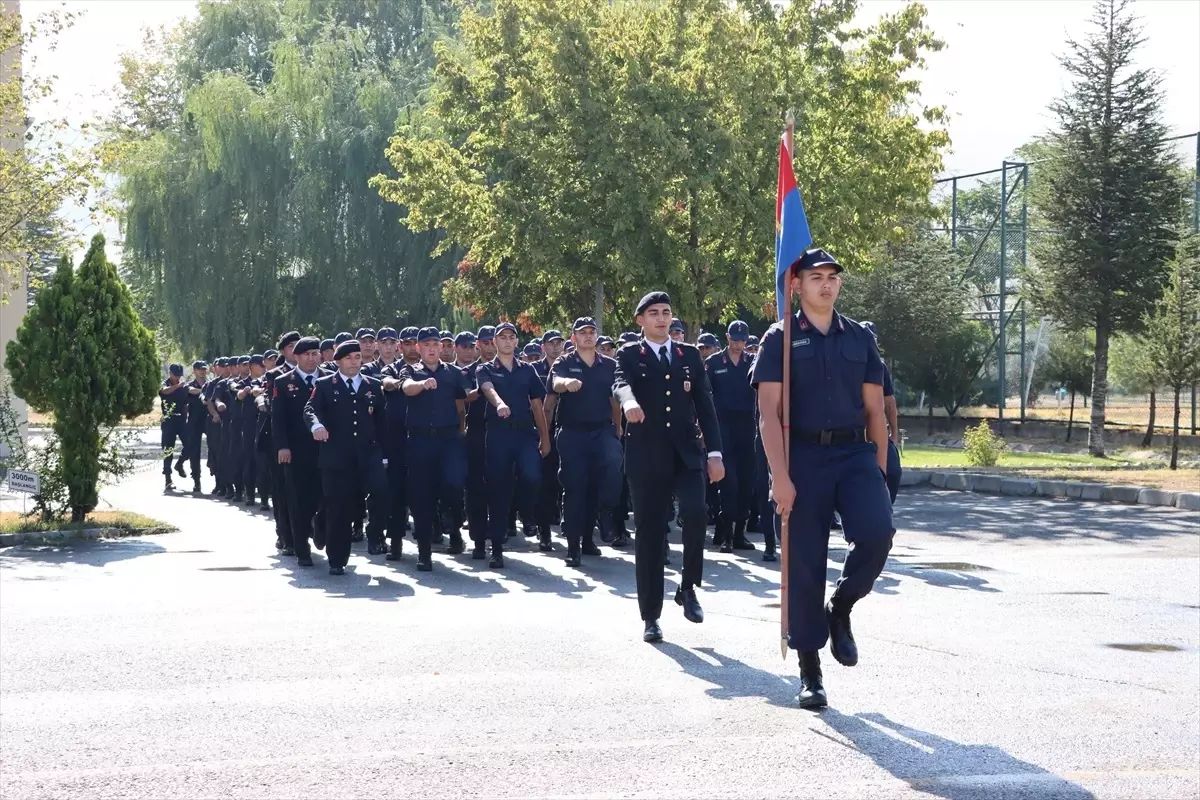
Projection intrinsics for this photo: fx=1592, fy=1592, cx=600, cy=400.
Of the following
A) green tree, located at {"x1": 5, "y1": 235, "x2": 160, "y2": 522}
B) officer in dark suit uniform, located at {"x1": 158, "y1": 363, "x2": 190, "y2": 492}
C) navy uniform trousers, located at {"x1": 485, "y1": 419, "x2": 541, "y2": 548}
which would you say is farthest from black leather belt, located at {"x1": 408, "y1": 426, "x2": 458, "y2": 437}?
officer in dark suit uniform, located at {"x1": 158, "y1": 363, "x2": 190, "y2": 492}

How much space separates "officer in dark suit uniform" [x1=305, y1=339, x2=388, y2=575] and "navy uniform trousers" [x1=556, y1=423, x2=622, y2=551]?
5.24ft

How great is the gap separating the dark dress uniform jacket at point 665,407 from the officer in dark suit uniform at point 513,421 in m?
4.69

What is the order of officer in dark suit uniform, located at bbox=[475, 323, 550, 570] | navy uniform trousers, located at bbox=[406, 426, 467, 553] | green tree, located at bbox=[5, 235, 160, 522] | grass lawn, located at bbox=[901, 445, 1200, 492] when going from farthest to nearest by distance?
grass lawn, located at bbox=[901, 445, 1200, 492], green tree, located at bbox=[5, 235, 160, 522], officer in dark suit uniform, located at bbox=[475, 323, 550, 570], navy uniform trousers, located at bbox=[406, 426, 467, 553]

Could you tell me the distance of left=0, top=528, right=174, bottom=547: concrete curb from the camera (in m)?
16.2

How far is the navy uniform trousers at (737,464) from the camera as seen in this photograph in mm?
14938

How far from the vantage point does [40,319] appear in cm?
1719

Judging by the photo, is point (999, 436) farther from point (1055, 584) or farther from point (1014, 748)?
point (1014, 748)

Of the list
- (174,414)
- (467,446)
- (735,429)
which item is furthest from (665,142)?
(467,446)

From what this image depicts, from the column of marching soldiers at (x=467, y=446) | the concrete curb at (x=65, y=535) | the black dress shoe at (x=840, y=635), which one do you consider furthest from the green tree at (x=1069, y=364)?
the black dress shoe at (x=840, y=635)

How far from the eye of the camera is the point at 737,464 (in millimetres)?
15102

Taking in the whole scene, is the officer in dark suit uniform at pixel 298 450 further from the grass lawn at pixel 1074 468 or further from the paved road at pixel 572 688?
the grass lawn at pixel 1074 468

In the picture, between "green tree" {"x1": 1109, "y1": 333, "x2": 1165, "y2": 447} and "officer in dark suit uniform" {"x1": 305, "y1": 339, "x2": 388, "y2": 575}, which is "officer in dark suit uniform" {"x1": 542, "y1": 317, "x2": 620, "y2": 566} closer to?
"officer in dark suit uniform" {"x1": 305, "y1": 339, "x2": 388, "y2": 575}

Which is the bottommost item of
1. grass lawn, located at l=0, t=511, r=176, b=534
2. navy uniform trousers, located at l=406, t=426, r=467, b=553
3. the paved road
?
grass lawn, located at l=0, t=511, r=176, b=534

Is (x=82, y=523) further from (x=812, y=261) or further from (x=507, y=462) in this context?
(x=812, y=261)
